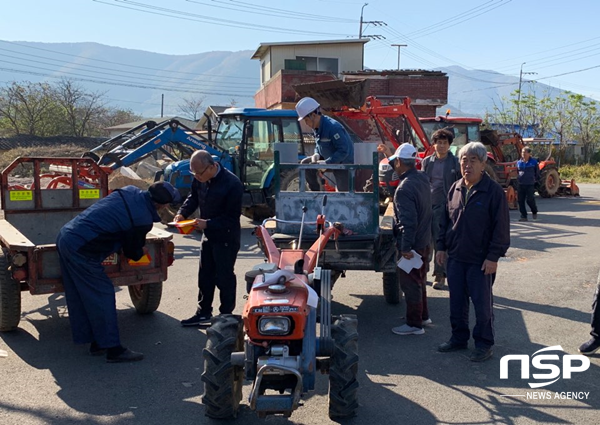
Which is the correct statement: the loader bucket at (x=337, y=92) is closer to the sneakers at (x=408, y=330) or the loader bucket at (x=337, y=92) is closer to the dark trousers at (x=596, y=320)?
the sneakers at (x=408, y=330)

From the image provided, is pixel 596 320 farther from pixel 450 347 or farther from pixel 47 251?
pixel 47 251

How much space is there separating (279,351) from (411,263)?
2.42m

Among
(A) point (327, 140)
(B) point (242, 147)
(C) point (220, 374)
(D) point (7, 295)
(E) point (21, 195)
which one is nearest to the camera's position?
(C) point (220, 374)

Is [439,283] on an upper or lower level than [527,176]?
lower

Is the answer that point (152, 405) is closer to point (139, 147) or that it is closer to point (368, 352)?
point (368, 352)

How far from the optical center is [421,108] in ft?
89.1

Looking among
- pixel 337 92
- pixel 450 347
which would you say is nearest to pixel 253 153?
pixel 337 92

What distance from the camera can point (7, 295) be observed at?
6.01 m

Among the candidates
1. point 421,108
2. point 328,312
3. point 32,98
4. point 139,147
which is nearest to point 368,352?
point 328,312

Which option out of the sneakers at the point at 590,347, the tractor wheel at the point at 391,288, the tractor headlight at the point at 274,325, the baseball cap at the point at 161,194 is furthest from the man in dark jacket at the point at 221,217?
the sneakers at the point at 590,347

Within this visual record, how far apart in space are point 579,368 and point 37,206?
6.38 m

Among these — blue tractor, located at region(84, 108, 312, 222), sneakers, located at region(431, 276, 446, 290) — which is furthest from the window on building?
sneakers, located at region(431, 276, 446, 290)

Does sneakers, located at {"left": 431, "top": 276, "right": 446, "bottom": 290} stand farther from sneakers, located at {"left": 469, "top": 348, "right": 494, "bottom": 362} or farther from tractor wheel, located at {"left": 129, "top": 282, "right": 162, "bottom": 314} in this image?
tractor wheel, located at {"left": 129, "top": 282, "right": 162, "bottom": 314}

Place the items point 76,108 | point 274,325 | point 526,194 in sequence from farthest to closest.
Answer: point 76,108
point 526,194
point 274,325
